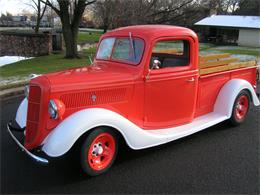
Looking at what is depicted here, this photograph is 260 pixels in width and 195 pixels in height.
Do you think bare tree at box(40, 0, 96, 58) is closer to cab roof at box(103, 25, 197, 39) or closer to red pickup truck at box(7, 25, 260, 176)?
red pickup truck at box(7, 25, 260, 176)

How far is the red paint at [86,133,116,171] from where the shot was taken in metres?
4.20

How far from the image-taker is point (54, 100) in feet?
13.4

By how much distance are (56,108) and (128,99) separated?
3.47ft

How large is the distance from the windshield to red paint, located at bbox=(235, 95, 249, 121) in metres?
2.34

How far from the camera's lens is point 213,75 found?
5.73 metres

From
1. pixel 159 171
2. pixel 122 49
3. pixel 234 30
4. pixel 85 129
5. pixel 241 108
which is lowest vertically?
pixel 159 171

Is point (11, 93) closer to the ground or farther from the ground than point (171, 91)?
closer to the ground

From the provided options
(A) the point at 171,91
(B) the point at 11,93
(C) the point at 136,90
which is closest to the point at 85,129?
(C) the point at 136,90

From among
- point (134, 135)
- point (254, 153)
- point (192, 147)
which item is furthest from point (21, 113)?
point (254, 153)

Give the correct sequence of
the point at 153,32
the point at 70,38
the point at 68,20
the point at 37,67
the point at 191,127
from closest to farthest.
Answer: the point at 153,32 → the point at 191,127 → the point at 37,67 → the point at 68,20 → the point at 70,38

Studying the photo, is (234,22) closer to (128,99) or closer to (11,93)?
(11,93)

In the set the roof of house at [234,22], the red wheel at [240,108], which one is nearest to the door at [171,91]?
the red wheel at [240,108]

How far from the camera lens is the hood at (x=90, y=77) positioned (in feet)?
13.8

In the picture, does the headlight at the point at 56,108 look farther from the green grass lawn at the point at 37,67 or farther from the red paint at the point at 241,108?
the green grass lawn at the point at 37,67
